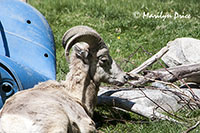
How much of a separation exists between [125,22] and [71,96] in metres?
4.98

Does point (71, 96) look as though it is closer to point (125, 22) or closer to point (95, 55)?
point (95, 55)

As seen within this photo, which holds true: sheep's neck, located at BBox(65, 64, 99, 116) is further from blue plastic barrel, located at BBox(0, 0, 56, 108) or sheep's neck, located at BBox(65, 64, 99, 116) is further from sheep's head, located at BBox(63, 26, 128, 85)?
blue plastic barrel, located at BBox(0, 0, 56, 108)

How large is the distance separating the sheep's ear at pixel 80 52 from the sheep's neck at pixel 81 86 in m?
0.15

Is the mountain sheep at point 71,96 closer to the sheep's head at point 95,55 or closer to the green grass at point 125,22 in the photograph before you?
the sheep's head at point 95,55

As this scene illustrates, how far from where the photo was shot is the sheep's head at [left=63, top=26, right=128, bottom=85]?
5.93 m

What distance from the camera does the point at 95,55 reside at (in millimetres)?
6176

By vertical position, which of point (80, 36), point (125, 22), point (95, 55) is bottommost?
point (95, 55)

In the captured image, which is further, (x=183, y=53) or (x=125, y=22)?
(x=125, y=22)

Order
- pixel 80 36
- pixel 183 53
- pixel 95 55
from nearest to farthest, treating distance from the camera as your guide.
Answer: pixel 80 36 → pixel 95 55 → pixel 183 53

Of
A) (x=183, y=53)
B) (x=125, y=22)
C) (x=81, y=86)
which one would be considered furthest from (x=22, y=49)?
(x=125, y=22)

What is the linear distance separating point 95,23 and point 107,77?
15.0 ft

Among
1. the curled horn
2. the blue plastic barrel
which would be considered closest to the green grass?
the blue plastic barrel

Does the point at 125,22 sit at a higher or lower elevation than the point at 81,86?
higher

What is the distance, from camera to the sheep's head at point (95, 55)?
19.5 feet
